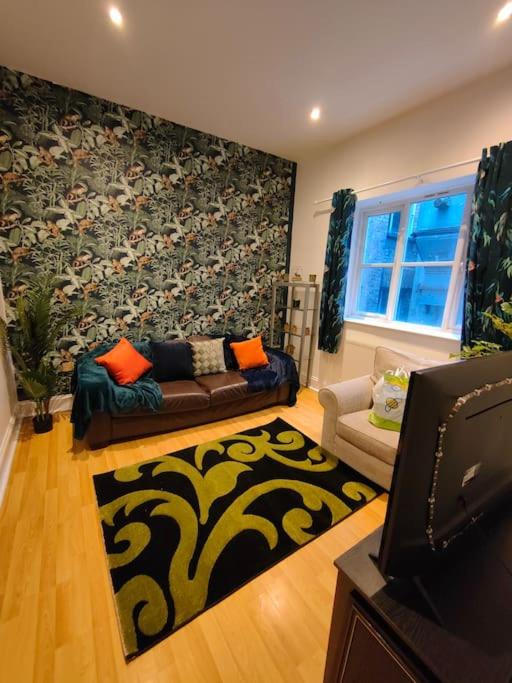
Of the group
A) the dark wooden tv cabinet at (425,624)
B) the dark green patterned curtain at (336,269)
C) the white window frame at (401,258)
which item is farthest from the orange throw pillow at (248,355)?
the dark wooden tv cabinet at (425,624)

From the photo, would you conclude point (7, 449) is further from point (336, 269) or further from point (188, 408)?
point (336, 269)

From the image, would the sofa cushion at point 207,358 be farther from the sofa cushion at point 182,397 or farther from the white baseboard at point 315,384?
the white baseboard at point 315,384

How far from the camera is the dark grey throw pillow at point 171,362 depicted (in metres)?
2.84

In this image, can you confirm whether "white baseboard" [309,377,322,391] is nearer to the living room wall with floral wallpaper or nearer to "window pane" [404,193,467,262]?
the living room wall with floral wallpaper


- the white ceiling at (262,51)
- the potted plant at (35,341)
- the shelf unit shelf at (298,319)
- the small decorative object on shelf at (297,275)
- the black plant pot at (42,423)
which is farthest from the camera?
the small decorative object on shelf at (297,275)

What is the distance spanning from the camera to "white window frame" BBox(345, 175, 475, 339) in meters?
2.47

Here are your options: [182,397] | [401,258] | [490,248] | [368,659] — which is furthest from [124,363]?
[490,248]

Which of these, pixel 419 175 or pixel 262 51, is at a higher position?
pixel 262 51

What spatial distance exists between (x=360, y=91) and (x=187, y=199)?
1.81m

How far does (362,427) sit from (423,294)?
1.58 metres

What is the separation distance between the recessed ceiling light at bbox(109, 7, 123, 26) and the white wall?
7.21ft

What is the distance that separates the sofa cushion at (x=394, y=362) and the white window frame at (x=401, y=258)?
1.21 feet

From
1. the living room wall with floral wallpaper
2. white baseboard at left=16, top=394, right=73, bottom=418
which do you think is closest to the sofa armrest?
the living room wall with floral wallpaper

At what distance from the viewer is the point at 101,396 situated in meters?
A: 2.23
